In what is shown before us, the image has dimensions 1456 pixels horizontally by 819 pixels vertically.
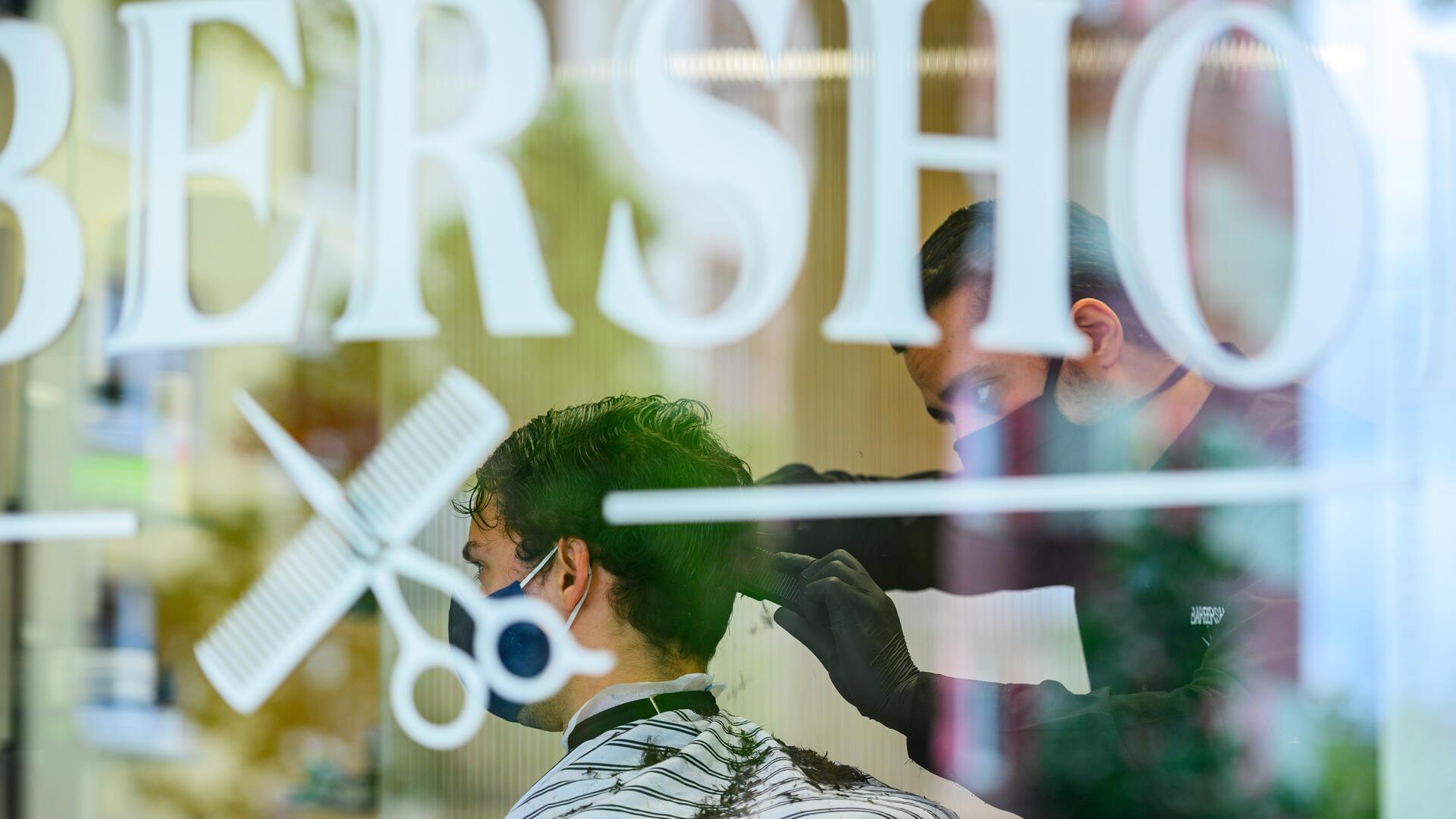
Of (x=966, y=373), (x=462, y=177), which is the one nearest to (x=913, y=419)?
(x=966, y=373)

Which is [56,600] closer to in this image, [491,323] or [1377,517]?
[491,323]

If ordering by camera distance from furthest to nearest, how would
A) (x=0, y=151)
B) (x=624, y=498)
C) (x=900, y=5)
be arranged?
(x=0, y=151), (x=900, y=5), (x=624, y=498)

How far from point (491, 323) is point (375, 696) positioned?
2.46ft

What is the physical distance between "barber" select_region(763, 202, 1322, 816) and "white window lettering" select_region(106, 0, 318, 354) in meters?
1.12

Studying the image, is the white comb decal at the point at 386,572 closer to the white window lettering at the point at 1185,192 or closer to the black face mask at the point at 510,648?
the black face mask at the point at 510,648

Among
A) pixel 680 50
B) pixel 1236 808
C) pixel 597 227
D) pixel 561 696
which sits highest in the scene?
pixel 680 50

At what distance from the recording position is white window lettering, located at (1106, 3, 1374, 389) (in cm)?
207

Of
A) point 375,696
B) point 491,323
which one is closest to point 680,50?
point 491,323

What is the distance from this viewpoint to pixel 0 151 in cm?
240

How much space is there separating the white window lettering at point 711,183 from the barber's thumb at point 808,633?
514 mm

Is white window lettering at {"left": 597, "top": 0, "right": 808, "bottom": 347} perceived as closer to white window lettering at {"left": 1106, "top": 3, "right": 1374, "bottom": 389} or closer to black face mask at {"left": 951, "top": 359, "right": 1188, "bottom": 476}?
black face mask at {"left": 951, "top": 359, "right": 1188, "bottom": 476}

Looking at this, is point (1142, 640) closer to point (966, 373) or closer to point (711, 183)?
point (966, 373)

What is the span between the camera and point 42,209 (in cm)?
240

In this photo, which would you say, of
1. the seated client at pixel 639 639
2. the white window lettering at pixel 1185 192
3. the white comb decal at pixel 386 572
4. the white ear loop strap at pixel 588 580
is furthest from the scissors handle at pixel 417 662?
the white window lettering at pixel 1185 192
